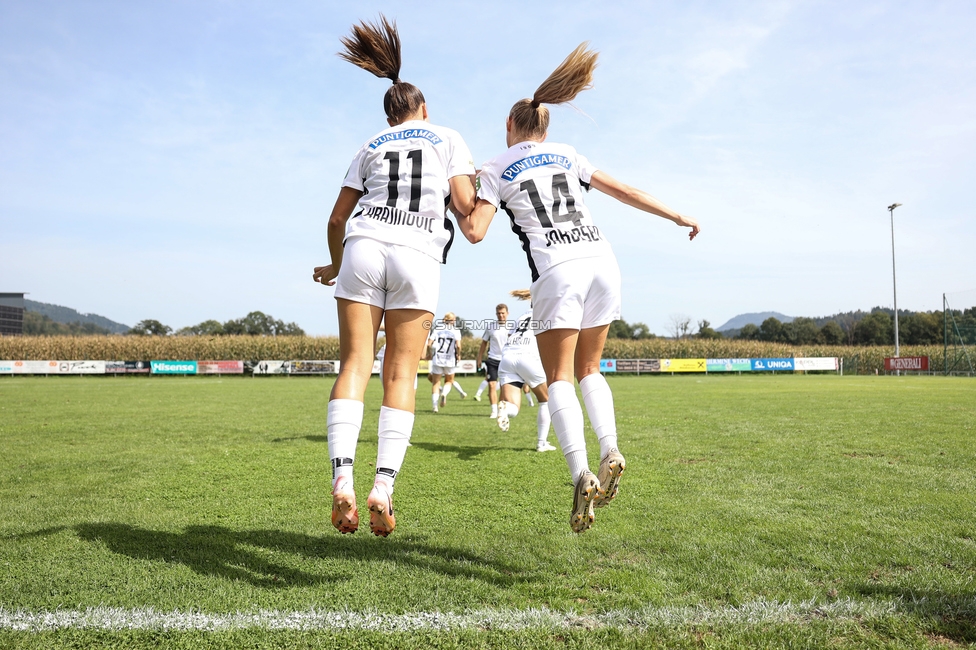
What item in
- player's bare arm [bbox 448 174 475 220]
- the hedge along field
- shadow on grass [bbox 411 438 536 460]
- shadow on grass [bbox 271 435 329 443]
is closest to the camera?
player's bare arm [bbox 448 174 475 220]

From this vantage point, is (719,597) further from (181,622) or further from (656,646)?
(181,622)

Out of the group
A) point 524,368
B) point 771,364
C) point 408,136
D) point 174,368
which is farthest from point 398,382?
point 771,364

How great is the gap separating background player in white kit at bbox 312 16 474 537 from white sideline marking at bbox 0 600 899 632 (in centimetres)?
61

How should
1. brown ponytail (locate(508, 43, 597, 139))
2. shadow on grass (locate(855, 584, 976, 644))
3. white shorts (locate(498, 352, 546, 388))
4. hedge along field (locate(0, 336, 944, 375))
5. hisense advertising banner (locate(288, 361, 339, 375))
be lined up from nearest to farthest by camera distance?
shadow on grass (locate(855, 584, 976, 644)) → brown ponytail (locate(508, 43, 597, 139)) → white shorts (locate(498, 352, 546, 388)) → hisense advertising banner (locate(288, 361, 339, 375)) → hedge along field (locate(0, 336, 944, 375))

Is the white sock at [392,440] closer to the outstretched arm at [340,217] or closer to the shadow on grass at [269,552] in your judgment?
the shadow on grass at [269,552]

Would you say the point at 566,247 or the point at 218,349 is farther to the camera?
the point at 218,349

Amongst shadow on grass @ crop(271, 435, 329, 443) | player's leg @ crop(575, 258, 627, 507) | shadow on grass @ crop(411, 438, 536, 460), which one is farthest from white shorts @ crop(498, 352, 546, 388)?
player's leg @ crop(575, 258, 627, 507)

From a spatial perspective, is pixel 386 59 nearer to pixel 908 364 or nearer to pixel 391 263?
pixel 391 263

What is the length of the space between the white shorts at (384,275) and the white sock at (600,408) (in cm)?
109

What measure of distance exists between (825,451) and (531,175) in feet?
18.5

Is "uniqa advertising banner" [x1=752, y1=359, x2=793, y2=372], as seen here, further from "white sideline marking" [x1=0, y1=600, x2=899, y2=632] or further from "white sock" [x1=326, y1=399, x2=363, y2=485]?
"white sock" [x1=326, y1=399, x2=363, y2=485]

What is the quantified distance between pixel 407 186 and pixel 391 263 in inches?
16.8

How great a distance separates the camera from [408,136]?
337 centimetres

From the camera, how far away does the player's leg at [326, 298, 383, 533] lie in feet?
10.2
